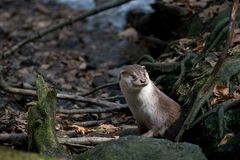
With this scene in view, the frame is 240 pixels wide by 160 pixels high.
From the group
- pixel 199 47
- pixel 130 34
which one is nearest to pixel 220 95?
pixel 199 47

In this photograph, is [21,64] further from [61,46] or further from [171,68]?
[171,68]

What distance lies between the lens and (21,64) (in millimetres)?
11570

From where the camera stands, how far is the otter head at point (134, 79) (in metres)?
6.27

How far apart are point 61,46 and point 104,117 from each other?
18.6 feet

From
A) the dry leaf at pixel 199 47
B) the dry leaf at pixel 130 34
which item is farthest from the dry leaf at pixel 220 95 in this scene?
the dry leaf at pixel 130 34

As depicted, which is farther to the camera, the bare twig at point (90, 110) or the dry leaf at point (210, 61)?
the bare twig at point (90, 110)

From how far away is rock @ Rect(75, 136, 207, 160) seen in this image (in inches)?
201

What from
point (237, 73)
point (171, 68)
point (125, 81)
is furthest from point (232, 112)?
point (171, 68)

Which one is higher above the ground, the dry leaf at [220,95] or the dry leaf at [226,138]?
the dry leaf at [220,95]

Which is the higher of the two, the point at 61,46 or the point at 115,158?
the point at 115,158

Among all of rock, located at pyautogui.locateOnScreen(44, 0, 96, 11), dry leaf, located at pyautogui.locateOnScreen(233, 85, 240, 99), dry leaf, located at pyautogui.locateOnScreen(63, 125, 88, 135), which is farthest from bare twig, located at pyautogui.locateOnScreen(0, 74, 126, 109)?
rock, located at pyautogui.locateOnScreen(44, 0, 96, 11)

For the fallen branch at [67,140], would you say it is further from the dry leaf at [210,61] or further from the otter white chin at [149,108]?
the dry leaf at [210,61]

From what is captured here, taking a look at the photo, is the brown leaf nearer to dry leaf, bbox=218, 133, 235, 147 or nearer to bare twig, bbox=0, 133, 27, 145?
dry leaf, bbox=218, 133, 235, 147

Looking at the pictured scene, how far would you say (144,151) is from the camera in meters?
5.15
